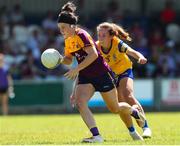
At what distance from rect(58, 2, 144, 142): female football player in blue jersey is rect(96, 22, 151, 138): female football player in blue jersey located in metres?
0.73

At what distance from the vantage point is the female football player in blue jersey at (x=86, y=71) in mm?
11547

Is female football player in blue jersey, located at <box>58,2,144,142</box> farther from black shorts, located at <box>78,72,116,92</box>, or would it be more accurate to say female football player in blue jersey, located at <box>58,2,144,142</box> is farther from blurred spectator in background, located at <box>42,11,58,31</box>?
blurred spectator in background, located at <box>42,11,58,31</box>

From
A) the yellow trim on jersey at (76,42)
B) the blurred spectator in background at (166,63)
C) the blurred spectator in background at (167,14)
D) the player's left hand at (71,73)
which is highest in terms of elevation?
the yellow trim on jersey at (76,42)

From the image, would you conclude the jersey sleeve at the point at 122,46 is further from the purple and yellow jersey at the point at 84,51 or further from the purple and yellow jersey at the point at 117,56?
the purple and yellow jersey at the point at 84,51

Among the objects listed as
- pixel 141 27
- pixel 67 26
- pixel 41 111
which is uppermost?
pixel 67 26

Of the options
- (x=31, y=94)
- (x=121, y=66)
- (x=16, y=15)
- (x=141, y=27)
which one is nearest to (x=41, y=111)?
(x=31, y=94)

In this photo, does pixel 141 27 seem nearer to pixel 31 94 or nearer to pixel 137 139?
pixel 31 94

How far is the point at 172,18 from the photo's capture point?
31172 millimetres

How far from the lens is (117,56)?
514 inches

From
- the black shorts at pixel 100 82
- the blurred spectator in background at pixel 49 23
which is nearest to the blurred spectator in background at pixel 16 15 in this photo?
the blurred spectator in background at pixel 49 23

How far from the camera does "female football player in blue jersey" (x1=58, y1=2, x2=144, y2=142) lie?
37.9ft

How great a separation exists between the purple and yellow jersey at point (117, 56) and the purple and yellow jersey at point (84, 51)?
35.3 inches

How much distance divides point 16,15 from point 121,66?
16975mm

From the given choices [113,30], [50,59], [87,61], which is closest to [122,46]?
[113,30]
